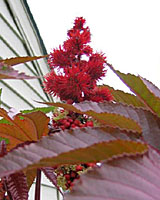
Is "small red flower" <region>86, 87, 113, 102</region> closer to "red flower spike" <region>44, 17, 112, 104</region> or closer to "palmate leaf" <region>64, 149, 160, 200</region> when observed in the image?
"red flower spike" <region>44, 17, 112, 104</region>

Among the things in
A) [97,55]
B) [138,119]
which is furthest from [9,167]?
[97,55]

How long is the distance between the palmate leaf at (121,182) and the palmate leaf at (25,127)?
20cm

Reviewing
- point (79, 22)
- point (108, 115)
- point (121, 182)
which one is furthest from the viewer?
point (79, 22)

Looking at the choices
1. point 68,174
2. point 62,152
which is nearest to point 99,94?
point 68,174

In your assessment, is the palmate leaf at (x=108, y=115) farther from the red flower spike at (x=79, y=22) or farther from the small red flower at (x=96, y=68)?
the red flower spike at (x=79, y=22)

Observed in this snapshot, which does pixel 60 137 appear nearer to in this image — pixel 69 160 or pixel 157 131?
pixel 69 160

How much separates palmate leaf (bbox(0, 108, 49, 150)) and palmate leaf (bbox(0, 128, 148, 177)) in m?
0.16

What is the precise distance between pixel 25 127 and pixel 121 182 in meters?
0.26

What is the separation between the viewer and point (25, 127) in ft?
1.40

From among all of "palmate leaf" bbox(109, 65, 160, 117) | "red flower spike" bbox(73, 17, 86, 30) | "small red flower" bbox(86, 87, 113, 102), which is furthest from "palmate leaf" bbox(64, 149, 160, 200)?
"red flower spike" bbox(73, 17, 86, 30)

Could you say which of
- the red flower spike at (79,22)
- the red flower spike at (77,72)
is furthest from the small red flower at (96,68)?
the red flower spike at (79,22)

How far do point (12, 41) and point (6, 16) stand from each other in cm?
20

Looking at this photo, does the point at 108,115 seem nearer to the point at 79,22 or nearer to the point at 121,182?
the point at 121,182

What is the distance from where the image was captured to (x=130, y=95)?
44 centimetres
